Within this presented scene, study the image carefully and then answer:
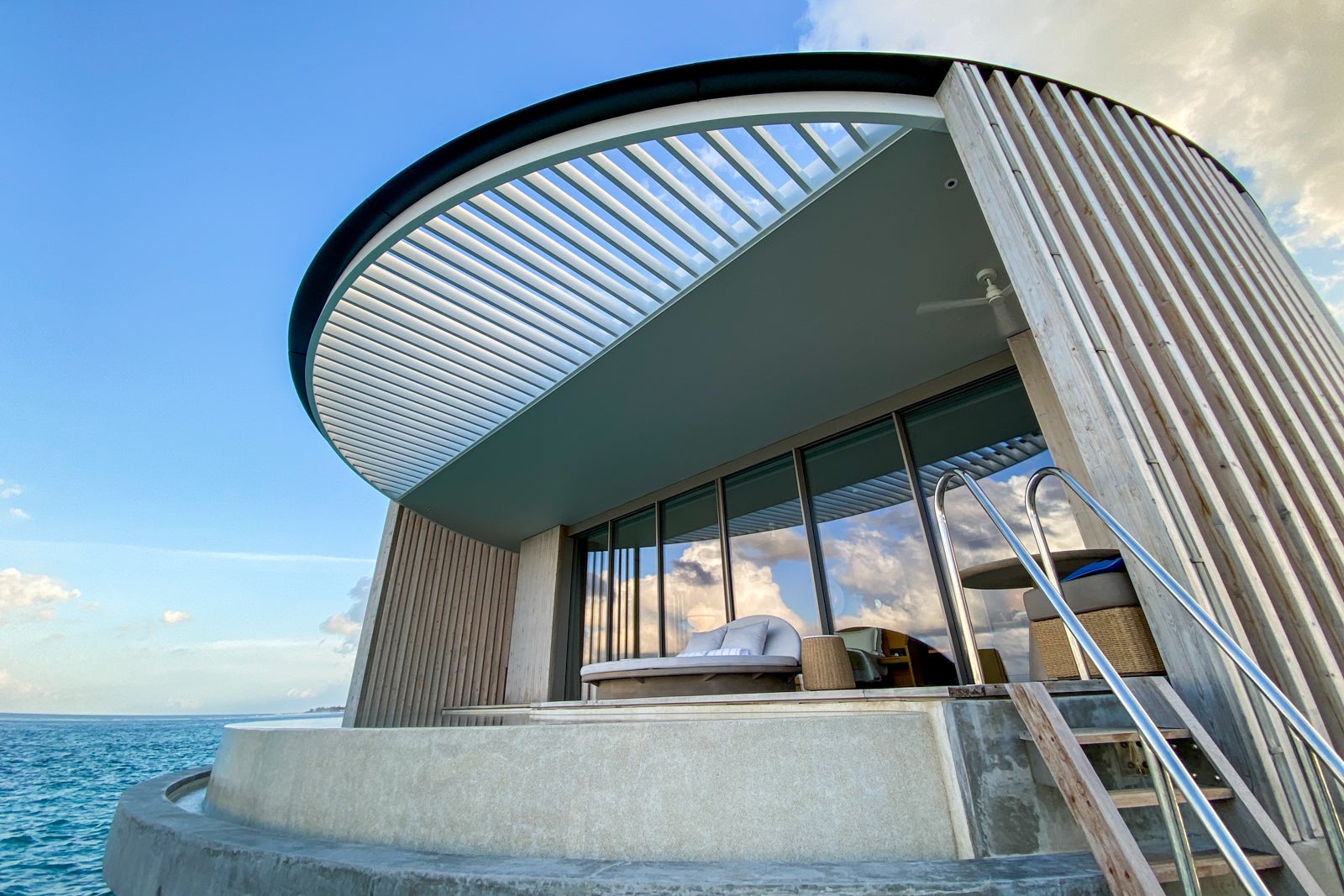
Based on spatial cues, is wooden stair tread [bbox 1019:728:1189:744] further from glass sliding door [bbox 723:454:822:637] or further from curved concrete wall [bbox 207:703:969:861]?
glass sliding door [bbox 723:454:822:637]

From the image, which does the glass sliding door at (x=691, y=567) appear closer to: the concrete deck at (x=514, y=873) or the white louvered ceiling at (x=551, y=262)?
the white louvered ceiling at (x=551, y=262)

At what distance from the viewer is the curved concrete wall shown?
6.25ft

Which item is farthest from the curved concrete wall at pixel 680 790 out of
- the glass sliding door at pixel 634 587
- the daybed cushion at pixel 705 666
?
the glass sliding door at pixel 634 587

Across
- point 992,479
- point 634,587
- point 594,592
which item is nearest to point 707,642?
point 634,587

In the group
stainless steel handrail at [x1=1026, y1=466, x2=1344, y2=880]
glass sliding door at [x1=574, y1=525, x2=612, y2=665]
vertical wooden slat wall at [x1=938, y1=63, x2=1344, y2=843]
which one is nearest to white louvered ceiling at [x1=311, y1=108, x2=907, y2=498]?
vertical wooden slat wall at [x1=938, y1=63, x2=1344, y2=843]

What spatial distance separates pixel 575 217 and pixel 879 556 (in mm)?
4152

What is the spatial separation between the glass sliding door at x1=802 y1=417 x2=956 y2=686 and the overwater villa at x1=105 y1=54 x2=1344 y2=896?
1.5 inches

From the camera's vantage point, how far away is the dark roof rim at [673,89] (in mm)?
2947

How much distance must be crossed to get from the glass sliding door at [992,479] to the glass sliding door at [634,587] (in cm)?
385

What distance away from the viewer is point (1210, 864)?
1429mm

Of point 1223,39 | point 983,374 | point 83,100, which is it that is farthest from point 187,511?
point 1223,39

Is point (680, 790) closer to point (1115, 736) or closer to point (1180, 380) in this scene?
point (1115, 736)

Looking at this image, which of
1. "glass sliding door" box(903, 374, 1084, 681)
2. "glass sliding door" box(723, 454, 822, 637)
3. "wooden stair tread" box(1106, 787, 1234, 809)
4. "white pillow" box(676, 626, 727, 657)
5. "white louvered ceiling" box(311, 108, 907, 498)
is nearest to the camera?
"wooden stair tread" box(1106, 787, 1234, 809)

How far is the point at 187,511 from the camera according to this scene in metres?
22.2
